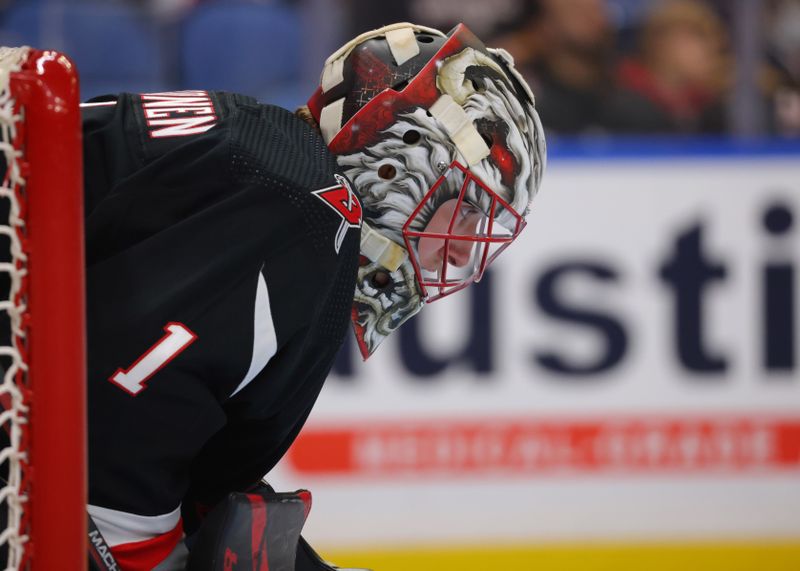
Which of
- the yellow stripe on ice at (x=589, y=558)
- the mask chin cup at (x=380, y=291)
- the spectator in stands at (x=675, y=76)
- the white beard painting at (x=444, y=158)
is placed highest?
the spectator in stands at (x=675, y=76)

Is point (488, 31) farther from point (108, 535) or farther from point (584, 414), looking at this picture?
point (108, 535)

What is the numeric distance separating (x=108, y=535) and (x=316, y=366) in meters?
0.33

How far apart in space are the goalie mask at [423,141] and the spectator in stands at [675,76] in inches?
76.6

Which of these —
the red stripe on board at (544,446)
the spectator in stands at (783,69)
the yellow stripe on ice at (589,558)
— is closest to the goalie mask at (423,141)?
the red stripe on board at (544,446)

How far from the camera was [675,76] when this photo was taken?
370 centimetres

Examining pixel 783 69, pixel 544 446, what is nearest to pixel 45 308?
pixel 544 446

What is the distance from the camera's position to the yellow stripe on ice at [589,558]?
11.0 feet

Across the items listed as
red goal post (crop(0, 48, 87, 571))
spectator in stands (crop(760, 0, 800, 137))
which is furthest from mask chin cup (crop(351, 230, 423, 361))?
spectator in stands (crop(760, 0, 800, 137))

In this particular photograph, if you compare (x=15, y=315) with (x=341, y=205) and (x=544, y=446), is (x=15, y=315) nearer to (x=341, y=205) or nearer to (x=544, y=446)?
(x=341, y=205)

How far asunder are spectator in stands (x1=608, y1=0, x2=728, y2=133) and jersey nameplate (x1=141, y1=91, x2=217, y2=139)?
225 centimetres

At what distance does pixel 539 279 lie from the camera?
340 centimetres

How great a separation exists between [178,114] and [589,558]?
230 cm

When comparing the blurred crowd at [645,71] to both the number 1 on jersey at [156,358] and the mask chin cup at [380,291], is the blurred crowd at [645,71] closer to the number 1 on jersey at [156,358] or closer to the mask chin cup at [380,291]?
the mask chin cup at [380,291]

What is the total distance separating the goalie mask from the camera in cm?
167
